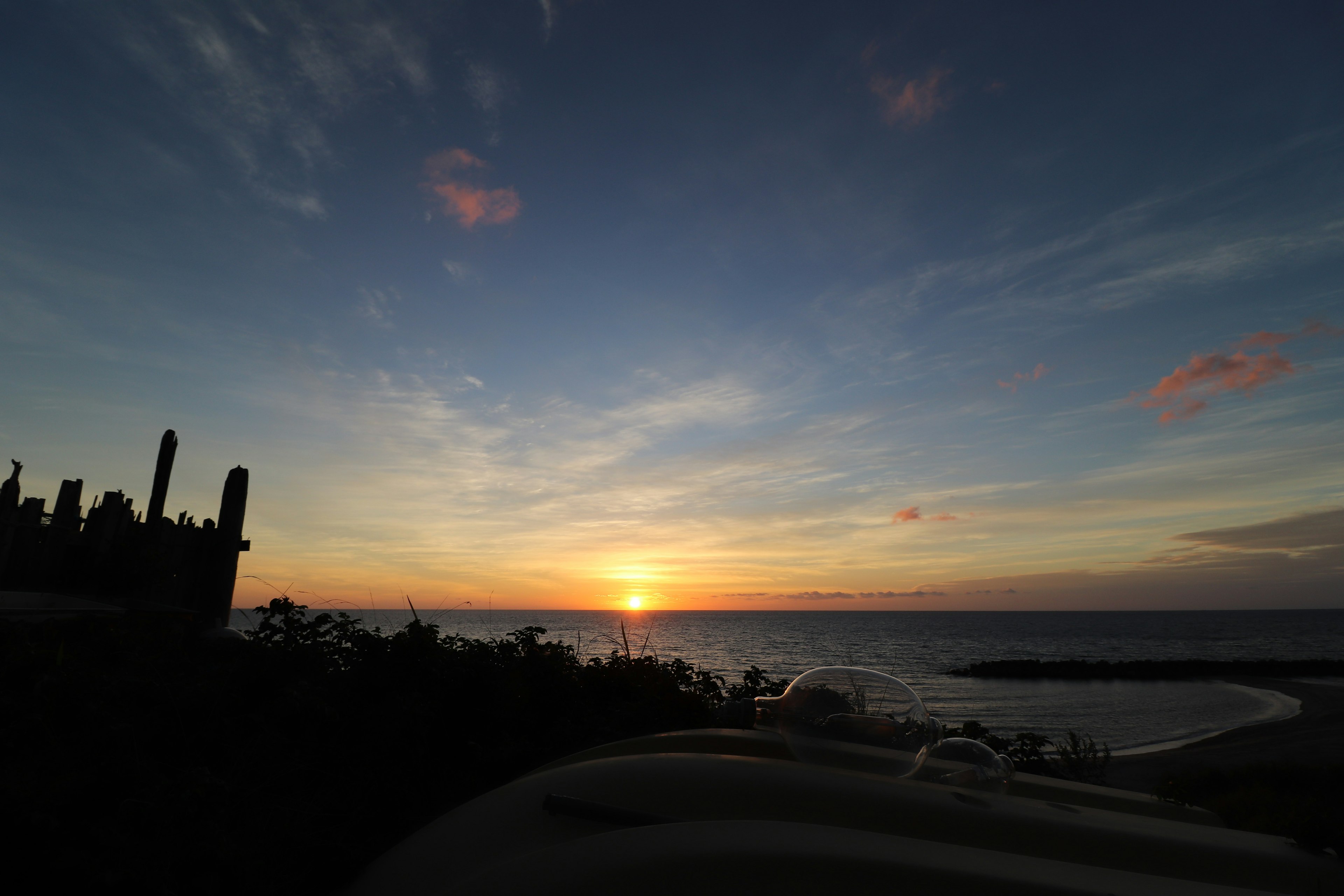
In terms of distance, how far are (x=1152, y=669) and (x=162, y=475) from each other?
163ft

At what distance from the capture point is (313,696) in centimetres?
353

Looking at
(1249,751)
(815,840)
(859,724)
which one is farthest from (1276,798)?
(1249,751)

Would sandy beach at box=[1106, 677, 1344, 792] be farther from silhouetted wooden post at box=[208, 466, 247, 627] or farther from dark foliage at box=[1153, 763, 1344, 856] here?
silhouetted wooden post at box=[208, 466, 247, 627]

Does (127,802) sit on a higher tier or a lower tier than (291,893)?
higher

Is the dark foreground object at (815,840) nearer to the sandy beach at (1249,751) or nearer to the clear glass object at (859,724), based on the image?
the clear glass object at (859,724)

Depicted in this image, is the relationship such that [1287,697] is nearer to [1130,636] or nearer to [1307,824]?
[1307,824]

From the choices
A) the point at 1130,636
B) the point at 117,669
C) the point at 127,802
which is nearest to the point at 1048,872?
the point at 127,802

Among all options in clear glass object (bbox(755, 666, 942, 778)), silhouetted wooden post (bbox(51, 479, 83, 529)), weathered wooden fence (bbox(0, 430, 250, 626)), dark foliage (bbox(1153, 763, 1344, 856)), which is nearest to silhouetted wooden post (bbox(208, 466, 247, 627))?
weathered wooden fence (bbox(0, 430, 250, 626))

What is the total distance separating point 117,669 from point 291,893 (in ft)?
7.64

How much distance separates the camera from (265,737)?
3.36 metres

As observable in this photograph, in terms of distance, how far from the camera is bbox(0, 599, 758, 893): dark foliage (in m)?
2.30

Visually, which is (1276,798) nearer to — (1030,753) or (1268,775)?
(1030,753)

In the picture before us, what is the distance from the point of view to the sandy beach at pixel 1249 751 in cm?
1212

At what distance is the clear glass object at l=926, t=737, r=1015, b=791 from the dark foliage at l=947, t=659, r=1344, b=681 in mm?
42737
